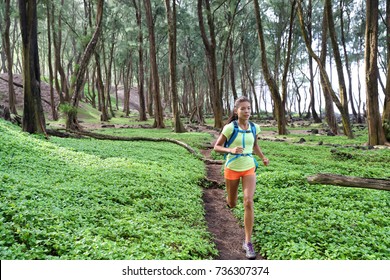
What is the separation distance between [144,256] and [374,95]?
14.2 meters

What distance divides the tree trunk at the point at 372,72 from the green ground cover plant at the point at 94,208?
9.58 metres

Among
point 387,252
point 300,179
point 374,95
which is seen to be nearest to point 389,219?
point 387,252

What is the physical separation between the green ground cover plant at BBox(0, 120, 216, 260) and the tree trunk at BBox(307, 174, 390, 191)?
2.32 m

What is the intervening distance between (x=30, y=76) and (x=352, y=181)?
1178cm

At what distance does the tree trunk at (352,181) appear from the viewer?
5.73m

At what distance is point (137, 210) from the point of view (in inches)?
248

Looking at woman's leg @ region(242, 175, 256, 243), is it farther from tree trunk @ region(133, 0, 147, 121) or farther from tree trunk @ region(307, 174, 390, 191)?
tree trunk @ region(133, 0, 147, 121)

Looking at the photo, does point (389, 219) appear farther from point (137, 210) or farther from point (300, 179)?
point (137, 210)

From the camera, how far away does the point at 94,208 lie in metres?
5.84

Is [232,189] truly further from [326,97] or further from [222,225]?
[326,97]

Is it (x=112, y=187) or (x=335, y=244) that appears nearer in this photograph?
(x=335, y=244)

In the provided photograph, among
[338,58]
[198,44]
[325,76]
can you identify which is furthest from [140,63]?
[338,58]

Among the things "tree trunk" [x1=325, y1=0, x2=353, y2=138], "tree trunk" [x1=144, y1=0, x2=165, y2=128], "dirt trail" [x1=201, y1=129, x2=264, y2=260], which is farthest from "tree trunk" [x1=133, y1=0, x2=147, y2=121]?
"dirt trail" [x1=201, y1=129, x2=264, y2=260]

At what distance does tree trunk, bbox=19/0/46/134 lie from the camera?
40.9ft
